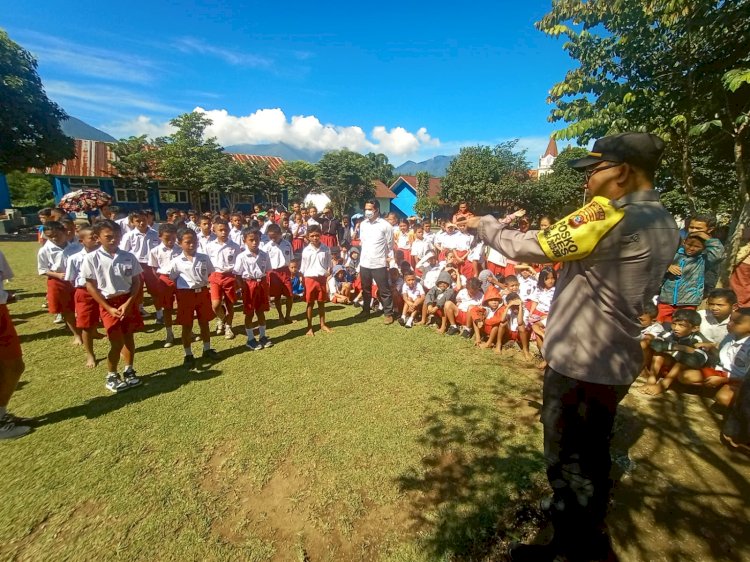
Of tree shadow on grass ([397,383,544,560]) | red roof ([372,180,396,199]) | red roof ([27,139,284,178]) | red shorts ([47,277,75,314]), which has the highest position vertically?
red roof ([372,180,396,199])

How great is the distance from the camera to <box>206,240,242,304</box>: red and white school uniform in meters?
5.77

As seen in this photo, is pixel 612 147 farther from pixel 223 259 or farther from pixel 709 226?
pixel 223 259

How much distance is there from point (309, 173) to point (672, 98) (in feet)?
116

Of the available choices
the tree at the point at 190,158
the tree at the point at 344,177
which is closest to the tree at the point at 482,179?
the tree at the point at 344,177

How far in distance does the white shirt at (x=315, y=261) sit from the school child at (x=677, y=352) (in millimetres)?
4907

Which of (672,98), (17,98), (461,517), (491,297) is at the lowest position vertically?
(461,517)

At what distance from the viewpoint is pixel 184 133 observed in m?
27.8

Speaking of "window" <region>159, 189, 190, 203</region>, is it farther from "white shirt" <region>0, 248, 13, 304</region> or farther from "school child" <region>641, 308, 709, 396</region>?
"school child" <region>641, 308, 709, 396</region>

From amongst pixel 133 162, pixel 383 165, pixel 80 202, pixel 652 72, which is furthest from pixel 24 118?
pixel 383 165

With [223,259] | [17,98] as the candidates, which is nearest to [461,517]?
[223,259]

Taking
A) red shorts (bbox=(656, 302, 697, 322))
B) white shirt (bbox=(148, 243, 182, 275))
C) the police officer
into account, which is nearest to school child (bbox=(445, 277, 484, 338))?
red shorts (bbox=(656, 302, 697, 322))

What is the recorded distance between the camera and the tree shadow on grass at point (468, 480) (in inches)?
96.4

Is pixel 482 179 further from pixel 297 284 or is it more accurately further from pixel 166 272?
pixel 166 272

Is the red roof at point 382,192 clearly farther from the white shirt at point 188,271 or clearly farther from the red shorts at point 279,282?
the white shirt at point 188,271
